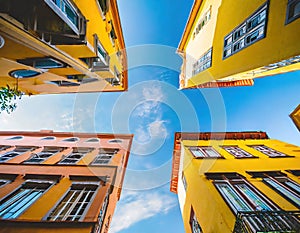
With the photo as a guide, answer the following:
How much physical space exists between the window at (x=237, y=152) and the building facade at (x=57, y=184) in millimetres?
7987

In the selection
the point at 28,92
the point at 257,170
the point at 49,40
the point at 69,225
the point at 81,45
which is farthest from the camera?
the point at 28,92

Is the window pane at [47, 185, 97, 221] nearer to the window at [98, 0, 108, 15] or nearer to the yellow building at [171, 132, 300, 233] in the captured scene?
the yellow building at [171, 132, 300, 233]

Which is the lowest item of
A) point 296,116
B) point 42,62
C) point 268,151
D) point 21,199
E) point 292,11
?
point 21,199

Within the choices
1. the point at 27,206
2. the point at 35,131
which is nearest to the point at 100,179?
the point at 27,206

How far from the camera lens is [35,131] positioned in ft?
57.9

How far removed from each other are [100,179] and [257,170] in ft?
29.0

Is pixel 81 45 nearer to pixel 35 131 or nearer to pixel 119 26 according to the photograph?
pixel 119 26

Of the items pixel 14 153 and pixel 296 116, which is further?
pixel 14 153

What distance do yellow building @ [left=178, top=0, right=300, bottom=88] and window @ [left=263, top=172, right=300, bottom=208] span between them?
5409 millimetres

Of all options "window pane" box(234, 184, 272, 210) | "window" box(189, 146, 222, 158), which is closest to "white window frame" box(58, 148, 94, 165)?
"window" box(189, 146, 222, 158)

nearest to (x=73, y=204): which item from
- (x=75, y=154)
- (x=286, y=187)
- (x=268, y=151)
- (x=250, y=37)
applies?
(x=75, y=154)

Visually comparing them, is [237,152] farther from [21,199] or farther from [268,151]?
[21,199]

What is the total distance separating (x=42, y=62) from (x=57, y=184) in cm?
634

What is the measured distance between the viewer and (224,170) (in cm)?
959
